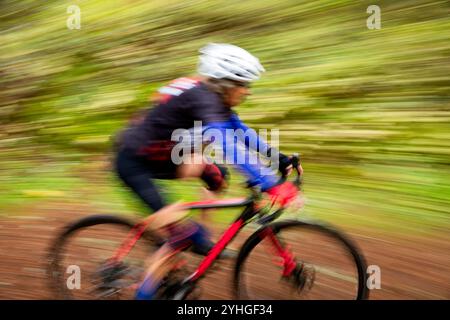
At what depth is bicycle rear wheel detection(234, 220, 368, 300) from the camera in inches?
120

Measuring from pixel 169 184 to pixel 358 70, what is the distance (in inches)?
99.7

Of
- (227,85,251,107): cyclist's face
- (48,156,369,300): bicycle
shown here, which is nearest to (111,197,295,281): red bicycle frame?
(48,156,369,300): bicycle

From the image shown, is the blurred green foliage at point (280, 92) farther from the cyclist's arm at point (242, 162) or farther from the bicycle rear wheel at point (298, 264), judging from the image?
the cyclist's arm at point (242, 162)

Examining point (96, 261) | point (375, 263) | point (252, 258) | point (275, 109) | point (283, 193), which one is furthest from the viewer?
point (275, 109)

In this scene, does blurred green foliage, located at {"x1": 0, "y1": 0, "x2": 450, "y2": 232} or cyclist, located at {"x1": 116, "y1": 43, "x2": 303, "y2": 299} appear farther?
blurred green foliage, located at {"x1": 0, "y1": 0, "x2": 450, "y2": 232}

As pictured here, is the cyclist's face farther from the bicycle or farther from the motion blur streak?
the motion blur streak

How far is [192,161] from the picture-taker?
10.6 ft

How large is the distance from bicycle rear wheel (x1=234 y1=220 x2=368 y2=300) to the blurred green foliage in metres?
1.24

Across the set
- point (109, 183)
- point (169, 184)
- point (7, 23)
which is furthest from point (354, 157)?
point (7, 23)

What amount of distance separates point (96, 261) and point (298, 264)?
1.42m

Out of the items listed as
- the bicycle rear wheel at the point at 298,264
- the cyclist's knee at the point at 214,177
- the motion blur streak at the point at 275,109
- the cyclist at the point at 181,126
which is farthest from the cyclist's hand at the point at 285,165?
the motion blur streak at the point at 275,109

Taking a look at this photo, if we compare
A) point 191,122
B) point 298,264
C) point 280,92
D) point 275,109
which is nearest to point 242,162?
point 191,122

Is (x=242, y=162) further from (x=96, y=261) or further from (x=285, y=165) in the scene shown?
(x=96, y=261)

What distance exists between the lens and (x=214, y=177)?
11.1 ft
